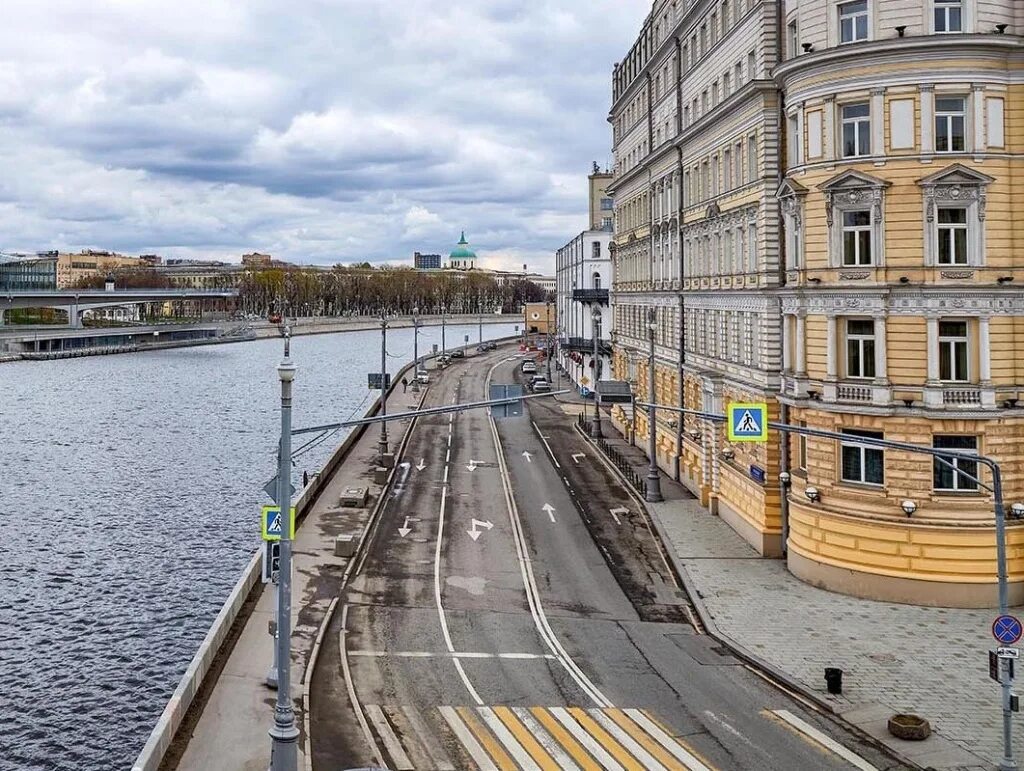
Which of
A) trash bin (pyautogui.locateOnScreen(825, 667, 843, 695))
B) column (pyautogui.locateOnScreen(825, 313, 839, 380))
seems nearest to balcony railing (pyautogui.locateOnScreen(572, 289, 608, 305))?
column (pyautogui.locateOnScreen(825, 313, 839, 380))

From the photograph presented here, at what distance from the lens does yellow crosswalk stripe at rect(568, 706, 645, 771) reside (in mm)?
22906

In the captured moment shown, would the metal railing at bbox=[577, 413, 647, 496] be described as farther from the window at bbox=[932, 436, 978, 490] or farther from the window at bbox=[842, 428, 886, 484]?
the window at bbox=[932, 436, 978, 490]

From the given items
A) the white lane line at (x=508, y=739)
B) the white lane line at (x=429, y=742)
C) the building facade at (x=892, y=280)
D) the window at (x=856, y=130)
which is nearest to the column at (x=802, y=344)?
the building facade at (x=892, y=280)

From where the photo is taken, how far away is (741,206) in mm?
45062

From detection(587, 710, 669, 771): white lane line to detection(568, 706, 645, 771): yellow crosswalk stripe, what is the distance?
0.12m

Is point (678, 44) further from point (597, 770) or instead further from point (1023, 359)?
point (597, 770)

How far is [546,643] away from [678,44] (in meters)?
38.0

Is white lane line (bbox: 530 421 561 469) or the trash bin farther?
white lane line (bbox: 530 421 561 469)

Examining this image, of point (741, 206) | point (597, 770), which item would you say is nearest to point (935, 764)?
point (597, 770)

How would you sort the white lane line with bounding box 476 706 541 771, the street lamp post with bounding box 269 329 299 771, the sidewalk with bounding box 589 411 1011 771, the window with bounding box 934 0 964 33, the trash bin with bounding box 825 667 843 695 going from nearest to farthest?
the street lamp post with bounding box 269 329 299 771, the white lane line with bounding box 476 706 541 771, the sidewalk with bounding box 589 411 1011 771, the trash bin with bounding box 825 667 843 695, the window with bounding box 934 0 964 33

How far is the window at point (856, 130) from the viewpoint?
36.0 metres

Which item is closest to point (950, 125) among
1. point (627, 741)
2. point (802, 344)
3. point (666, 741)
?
point (802, 344)

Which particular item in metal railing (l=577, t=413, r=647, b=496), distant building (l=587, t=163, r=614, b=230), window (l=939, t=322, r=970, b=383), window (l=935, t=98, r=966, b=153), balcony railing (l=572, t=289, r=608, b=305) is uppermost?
distant building (l=587, t=163, r=614, b=230)

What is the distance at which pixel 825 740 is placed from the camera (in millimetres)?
24391
